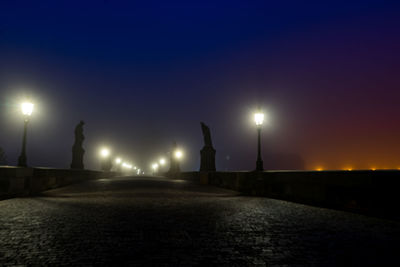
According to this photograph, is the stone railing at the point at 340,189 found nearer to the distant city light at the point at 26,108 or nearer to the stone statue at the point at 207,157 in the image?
the distant city light at the point at 26,108

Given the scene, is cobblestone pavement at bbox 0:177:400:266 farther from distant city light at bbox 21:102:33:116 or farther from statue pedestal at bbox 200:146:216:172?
statue pedestal at bbox 200:146:216:172

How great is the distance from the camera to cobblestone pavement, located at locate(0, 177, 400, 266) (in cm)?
438

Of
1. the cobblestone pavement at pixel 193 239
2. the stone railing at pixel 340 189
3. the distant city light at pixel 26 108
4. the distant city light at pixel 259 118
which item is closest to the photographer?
the cobblestone pavement at pixel 193 239

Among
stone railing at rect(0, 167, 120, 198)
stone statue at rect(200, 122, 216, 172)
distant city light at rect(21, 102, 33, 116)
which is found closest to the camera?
stone railing at rect(0, 167, 120, 198)

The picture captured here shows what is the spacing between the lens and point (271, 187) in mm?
15164

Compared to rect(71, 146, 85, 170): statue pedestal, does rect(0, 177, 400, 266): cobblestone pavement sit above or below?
below

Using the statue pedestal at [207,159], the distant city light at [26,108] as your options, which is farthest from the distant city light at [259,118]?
the statue pedestal at [207,159]

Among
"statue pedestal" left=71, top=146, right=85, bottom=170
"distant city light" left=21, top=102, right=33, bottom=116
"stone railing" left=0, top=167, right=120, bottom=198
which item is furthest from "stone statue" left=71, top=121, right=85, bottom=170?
"distant city light" left=21, top=102, right=33, bottom=116

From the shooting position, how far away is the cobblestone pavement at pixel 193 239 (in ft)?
14.4

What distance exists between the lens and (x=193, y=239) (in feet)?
18.3

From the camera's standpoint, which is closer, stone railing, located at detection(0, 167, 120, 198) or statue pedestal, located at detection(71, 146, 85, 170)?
stone railing, located at detection(0, 167, 120, 198)

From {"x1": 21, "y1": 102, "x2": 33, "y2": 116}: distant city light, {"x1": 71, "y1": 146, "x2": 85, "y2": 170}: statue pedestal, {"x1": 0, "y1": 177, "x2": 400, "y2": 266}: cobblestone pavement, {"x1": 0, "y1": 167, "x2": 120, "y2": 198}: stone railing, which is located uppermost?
{"x1": 21, "y1": 102, "x2": 33, "y2": 116}: distant city light

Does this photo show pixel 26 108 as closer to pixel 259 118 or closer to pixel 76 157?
pixel 259 118

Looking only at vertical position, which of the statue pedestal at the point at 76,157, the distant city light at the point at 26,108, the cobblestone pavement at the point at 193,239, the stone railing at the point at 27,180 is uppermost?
the distant city light at the point at 26,108
